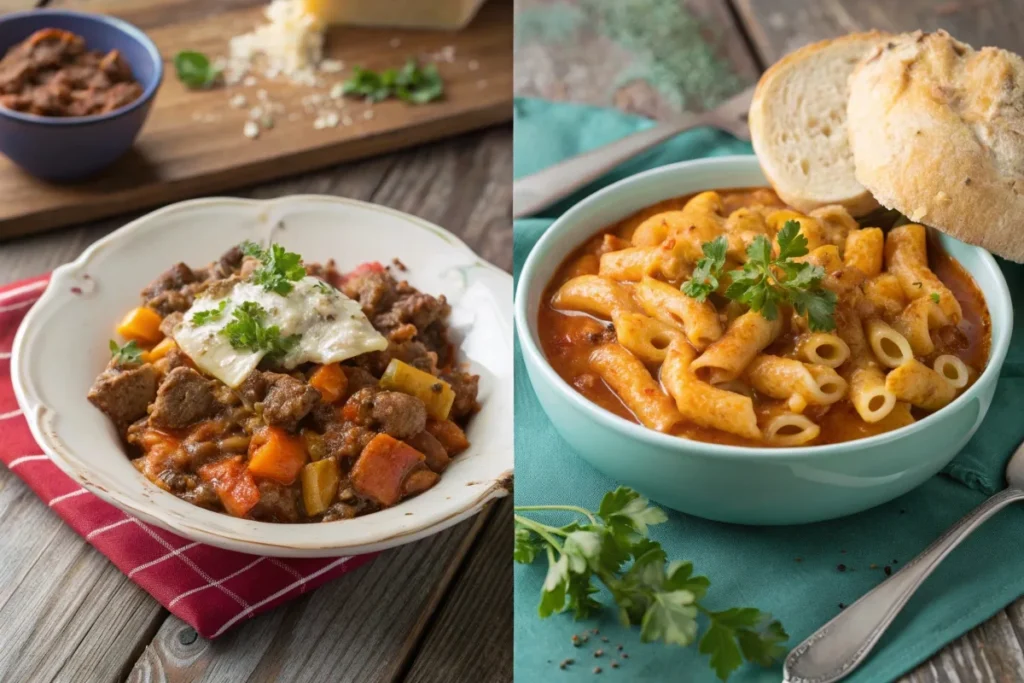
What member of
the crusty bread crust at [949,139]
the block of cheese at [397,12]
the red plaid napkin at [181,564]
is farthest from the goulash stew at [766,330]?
the block of cheese at [397,12]

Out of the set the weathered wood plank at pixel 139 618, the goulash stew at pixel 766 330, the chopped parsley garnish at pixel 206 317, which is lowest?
the weathered wood plank at pixel 139 618

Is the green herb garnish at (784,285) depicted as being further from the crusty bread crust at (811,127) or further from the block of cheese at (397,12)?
the block of cheese at (397,12)

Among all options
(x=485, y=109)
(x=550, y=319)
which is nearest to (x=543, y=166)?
(x=485, y=109)

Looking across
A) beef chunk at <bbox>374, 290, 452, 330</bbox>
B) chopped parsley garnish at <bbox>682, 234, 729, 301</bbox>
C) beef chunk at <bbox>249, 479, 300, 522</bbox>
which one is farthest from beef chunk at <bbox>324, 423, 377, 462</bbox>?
chopped parsley garnish at <bbox>682, 234, 729, 301</bbox>

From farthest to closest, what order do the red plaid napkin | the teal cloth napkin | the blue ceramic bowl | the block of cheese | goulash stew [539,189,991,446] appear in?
the block of cheese → the blue ceramic bowl → the red plaid napkin → goulash stew [539,189,991,446] → the teal cloth napkin

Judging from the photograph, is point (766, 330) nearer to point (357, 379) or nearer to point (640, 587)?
point (640, 587)

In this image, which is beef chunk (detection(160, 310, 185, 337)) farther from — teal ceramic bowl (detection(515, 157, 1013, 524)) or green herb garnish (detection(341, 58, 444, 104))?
green herb garnish (detection(341, 58, 444, 104))
